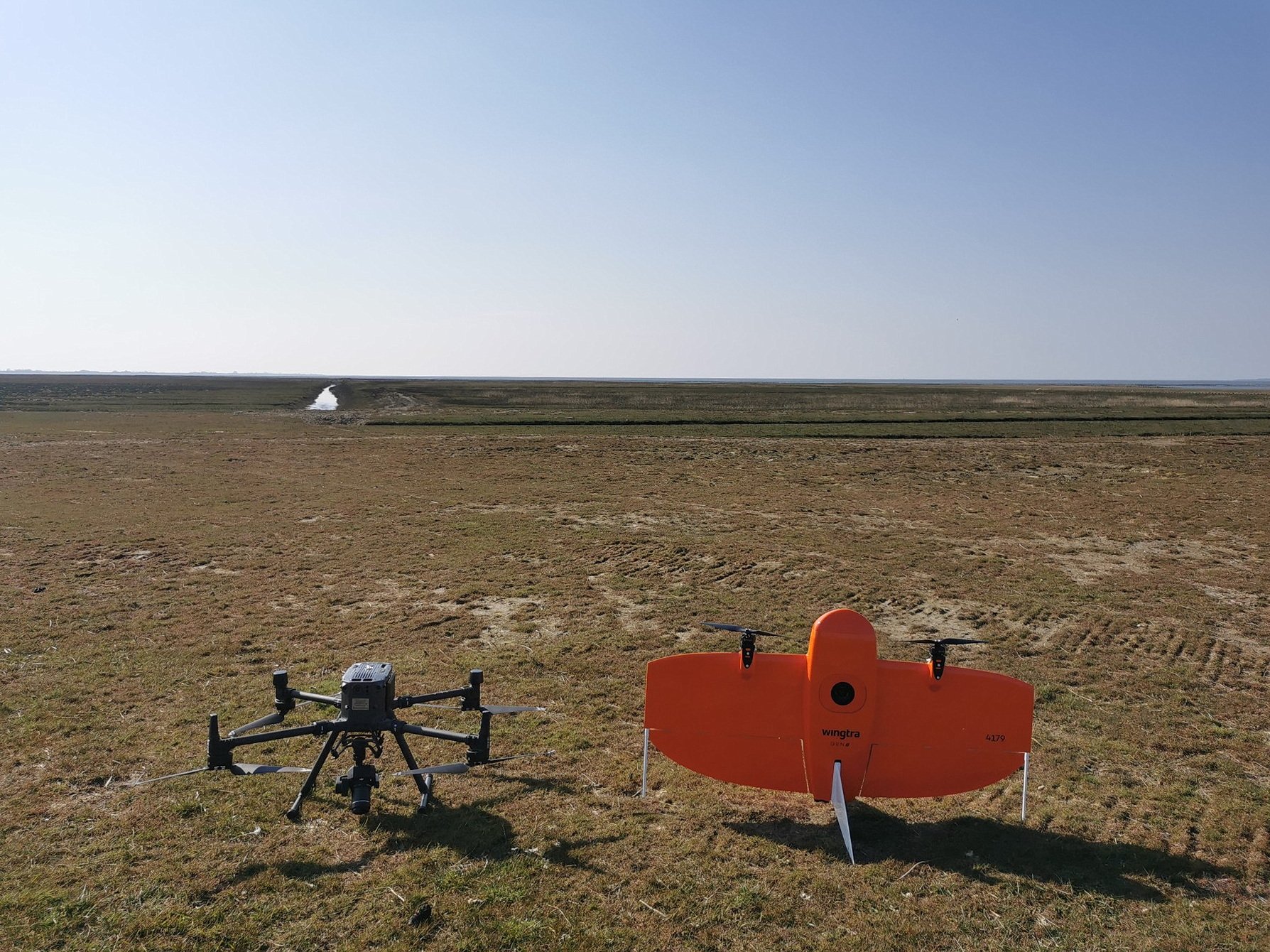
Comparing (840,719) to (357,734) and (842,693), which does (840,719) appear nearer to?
(842,693)

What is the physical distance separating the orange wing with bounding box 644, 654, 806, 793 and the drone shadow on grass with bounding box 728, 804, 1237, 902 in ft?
2.08

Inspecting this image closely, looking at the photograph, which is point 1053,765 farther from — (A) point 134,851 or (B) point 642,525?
(B) point 642,525

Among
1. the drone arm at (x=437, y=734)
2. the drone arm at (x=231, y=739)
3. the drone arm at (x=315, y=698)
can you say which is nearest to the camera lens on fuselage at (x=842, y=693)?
the drone arm at (x=437, y=734)

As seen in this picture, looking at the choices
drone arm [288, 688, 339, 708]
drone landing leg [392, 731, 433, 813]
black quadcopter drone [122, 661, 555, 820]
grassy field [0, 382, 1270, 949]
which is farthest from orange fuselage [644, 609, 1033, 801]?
drone arm [288, 688, 339, 708]

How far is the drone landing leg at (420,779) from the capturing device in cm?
718

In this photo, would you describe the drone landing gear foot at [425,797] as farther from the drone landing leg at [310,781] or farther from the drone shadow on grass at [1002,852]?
the drone shadow on grass at [1002,852]

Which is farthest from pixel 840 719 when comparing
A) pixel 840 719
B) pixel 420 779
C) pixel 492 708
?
pixel 420 779

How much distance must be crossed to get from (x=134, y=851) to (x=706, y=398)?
90817mm

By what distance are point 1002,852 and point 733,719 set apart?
304 cm

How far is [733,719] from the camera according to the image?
7.24 metres

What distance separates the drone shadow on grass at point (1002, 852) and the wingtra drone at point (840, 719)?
45 cm

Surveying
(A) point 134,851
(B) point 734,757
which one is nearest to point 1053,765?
(B) point 734,757

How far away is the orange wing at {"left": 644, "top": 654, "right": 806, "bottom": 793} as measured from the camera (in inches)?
284

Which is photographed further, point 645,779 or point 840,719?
point 645,779
